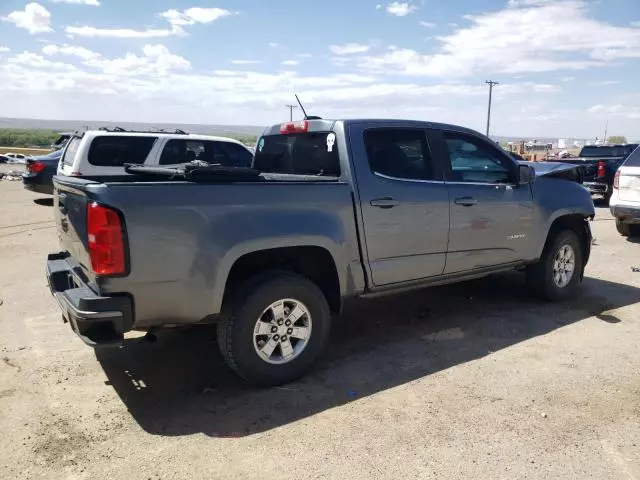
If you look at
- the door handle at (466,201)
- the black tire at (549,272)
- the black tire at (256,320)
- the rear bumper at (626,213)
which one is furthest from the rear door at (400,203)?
the rear bumper at (626,213)

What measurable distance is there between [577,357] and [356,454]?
236 cm

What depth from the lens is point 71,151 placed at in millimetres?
9719

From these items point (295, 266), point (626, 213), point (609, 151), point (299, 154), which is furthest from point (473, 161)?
point (609, 151)

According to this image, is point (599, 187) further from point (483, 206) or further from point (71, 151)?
point (71, 151)

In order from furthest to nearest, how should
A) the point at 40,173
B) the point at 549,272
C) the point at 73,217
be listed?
1. the point at 40,173
2. the point at 549,272
3. the point at 73,217

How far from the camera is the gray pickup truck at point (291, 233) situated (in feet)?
10.9

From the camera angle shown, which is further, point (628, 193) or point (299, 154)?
point (628, 193)

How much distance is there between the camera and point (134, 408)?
3641 mm

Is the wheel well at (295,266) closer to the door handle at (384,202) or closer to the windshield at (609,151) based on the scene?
the door handle at (384,202)

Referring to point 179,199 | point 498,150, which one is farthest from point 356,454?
point 498,150

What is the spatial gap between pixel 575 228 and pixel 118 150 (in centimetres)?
714

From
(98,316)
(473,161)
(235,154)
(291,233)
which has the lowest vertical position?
(98,316)

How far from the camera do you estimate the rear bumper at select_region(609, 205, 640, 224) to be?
8.86m

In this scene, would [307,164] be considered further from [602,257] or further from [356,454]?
[602,257]
